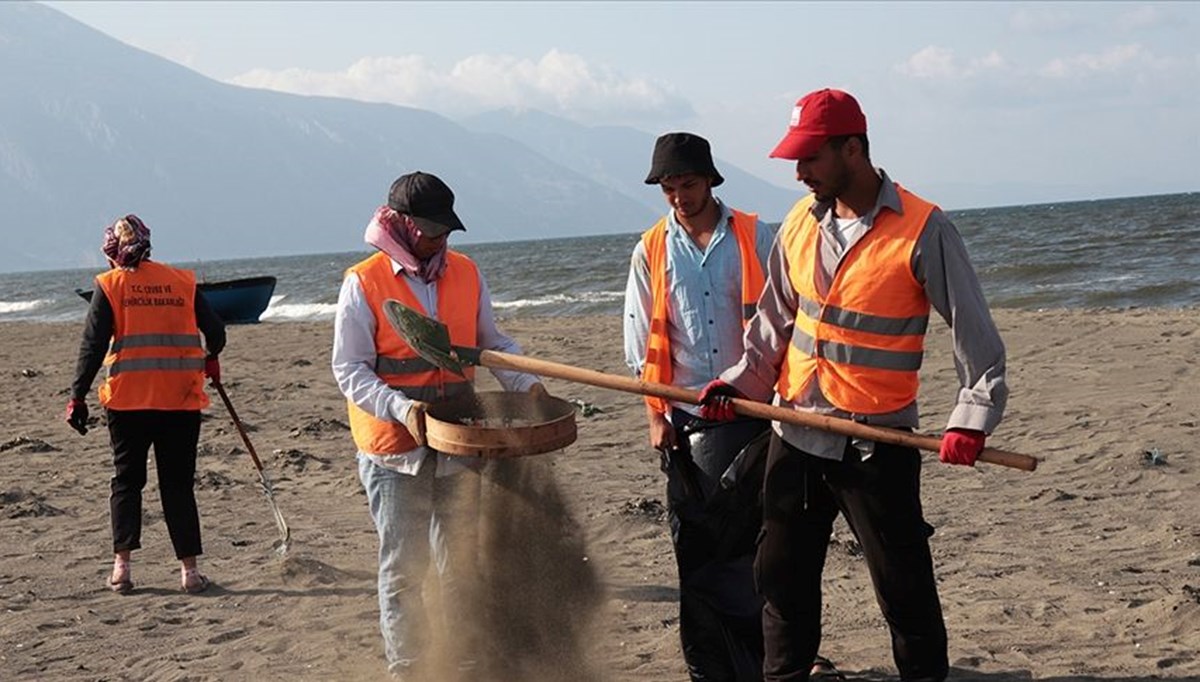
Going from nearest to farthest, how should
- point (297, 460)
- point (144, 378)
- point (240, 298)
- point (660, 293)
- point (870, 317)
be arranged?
point (870, 317) → point (660, 293) → point (144, 378) → point (297, 460) → point (240, 298)

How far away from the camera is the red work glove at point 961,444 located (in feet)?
11.9

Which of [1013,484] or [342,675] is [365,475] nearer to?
[342,675]

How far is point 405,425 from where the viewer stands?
4.38 metres

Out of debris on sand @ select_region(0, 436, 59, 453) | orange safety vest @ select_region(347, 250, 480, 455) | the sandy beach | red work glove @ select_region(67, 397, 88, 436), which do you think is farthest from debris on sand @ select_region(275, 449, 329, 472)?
orange safety vest @ select_region(347, 250, 480, 455)

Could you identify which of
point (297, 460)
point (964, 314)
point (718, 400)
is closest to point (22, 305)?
point (297, 460)

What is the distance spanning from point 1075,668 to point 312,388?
402 inches

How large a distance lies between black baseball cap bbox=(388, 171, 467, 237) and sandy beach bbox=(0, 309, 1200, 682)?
83 cm

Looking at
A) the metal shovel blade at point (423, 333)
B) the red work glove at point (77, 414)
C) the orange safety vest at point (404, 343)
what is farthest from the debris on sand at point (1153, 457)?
the red work glove at point (77, 414)

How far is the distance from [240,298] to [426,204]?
24.3 meters

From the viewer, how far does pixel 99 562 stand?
23.0 ft

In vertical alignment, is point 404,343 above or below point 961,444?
above

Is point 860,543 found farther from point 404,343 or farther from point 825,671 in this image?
point 404,343

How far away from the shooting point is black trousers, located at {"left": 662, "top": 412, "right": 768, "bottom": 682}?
4.50 meters

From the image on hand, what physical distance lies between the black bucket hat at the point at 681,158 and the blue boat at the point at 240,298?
2352 cm
